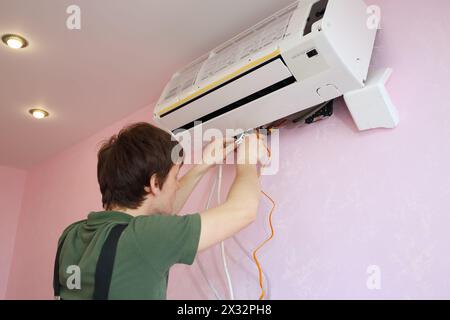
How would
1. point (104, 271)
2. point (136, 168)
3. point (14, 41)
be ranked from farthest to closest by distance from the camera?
point (14, 41), point (136, 168), point (104, 271)

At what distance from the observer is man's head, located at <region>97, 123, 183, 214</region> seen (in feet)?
2.80

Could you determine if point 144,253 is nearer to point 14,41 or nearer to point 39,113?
point 14,41

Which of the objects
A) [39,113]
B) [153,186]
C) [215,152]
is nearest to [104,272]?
[153,186]

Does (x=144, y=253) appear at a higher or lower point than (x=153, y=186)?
lower

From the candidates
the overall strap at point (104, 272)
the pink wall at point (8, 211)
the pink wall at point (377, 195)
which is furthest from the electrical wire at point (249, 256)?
the pink wall at point (8, 211)

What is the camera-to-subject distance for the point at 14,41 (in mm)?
1376

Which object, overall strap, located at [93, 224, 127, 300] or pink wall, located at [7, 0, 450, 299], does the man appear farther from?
pink wall, located at [7, 0, 450, 299]

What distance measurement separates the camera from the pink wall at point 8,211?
269 centimetres

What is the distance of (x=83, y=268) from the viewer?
0.73 meters

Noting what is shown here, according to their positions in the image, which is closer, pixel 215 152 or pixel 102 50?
pixel 215 152

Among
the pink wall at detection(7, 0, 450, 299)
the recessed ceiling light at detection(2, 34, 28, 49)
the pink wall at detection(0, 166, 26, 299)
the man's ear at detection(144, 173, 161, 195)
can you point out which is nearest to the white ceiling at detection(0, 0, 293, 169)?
the recessed ceiling light at detection(2, 34, 28, 49)

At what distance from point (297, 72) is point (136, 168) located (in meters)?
0.43
